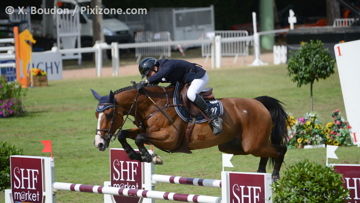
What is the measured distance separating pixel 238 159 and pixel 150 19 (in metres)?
20.9

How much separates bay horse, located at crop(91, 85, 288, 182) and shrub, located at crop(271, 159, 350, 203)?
1.46m

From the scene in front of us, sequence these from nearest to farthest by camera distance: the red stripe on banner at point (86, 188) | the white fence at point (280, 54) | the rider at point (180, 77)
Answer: the red stripe on banner at point (86, 188)
the rider at point (180, 77)
the white fence at point (280, 54)

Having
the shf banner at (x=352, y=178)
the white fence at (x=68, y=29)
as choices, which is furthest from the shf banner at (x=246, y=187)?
the white fence at (x=68, y=29)

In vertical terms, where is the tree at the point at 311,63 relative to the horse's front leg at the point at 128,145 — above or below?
above

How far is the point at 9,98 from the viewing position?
38.9 ft

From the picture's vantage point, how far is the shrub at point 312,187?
3859 millimetres

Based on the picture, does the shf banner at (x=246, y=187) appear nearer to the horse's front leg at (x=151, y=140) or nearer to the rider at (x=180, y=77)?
the horse's front leg at (x=151, y=140)

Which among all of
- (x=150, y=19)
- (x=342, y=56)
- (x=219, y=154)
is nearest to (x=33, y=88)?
(x=219, y=154)

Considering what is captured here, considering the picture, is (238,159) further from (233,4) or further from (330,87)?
(233,4)

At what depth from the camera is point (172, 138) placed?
509 centimetres

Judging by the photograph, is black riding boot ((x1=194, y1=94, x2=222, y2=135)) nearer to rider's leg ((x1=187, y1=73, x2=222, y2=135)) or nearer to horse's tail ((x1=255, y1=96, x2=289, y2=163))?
rider's leg ((x1=187, y1=73, x2=222, y2=135))

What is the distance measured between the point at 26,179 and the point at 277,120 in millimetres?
3132

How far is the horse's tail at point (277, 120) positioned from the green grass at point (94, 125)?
1082 millimetres

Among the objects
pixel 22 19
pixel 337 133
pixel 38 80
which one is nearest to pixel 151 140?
pixel 337 133
